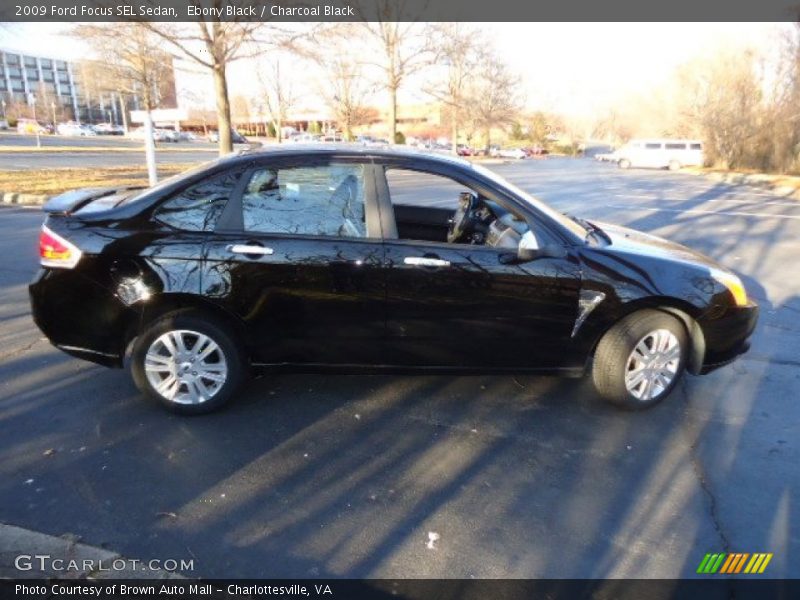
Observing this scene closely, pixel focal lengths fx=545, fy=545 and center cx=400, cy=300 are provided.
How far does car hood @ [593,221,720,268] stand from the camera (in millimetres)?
3619

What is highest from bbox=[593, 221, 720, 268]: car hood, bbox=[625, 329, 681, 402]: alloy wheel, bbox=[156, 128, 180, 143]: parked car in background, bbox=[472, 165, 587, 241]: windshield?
bbox=[156, 128, 180, 143]: parked car in background

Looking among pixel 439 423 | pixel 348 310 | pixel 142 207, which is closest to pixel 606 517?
pixel 439 423

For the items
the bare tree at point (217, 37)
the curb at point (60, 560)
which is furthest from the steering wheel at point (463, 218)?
the bare tree at point (217, 37)

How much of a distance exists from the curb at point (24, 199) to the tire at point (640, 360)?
13741 mm

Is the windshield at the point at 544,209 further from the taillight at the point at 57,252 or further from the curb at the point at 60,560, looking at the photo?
the curb at the point at 60,560

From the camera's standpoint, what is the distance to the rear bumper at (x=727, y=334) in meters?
3.64

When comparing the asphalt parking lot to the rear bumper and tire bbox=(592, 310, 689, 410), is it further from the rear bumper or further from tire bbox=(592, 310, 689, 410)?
the rear bumper

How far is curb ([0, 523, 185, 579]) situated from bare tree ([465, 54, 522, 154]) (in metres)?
45.4

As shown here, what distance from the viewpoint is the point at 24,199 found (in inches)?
514

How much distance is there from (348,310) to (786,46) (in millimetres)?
38012

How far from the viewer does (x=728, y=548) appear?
251cm

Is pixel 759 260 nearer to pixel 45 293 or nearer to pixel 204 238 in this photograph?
pixel 204 238

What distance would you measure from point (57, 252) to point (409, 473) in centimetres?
254

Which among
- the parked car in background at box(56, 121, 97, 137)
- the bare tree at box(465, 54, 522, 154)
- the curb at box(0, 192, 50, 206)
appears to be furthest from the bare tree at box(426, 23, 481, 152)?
the parked car in background at box(56, 121, 97, 137)
